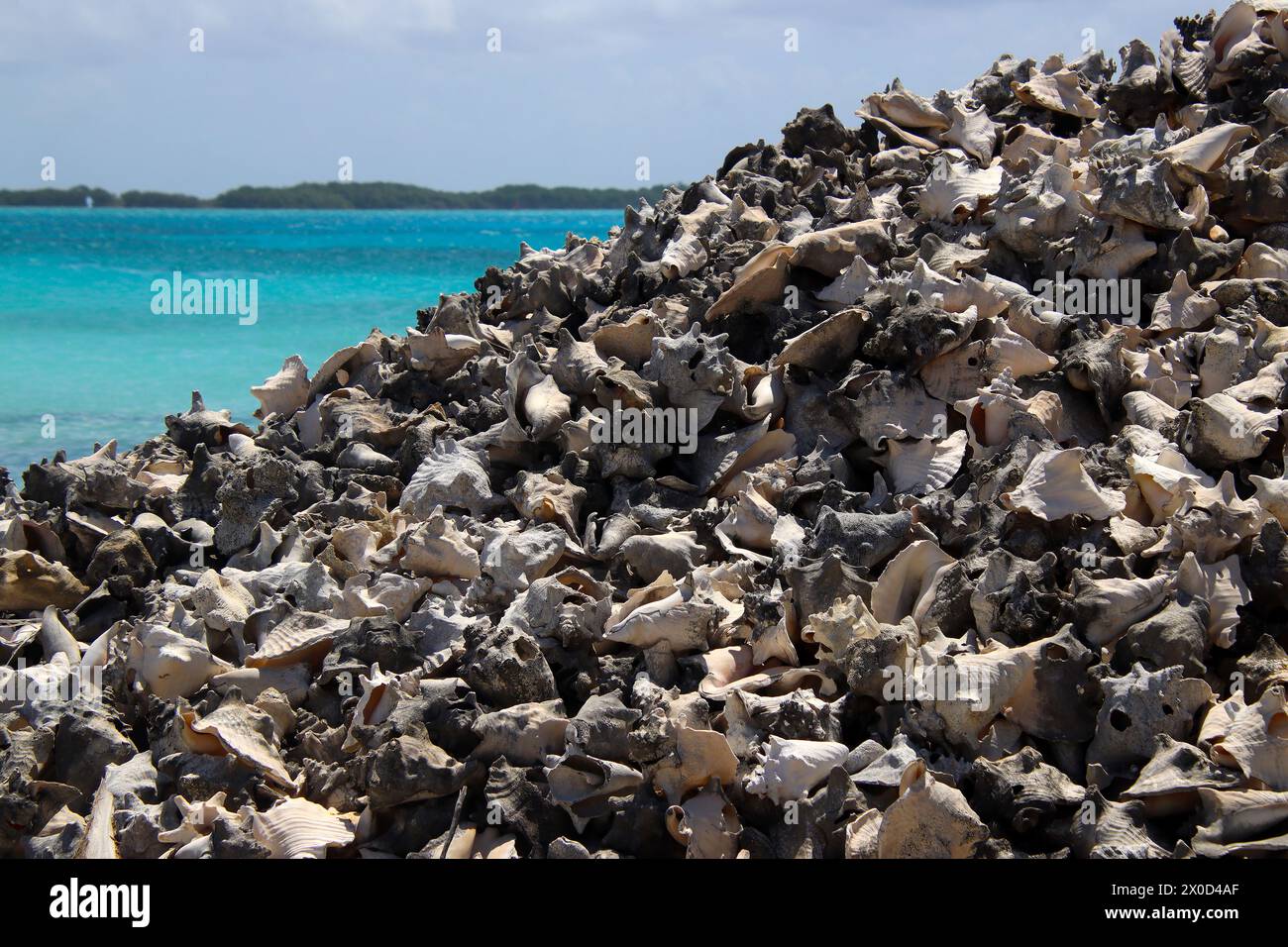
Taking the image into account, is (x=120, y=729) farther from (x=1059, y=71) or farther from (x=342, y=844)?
(x=1059, y=71)

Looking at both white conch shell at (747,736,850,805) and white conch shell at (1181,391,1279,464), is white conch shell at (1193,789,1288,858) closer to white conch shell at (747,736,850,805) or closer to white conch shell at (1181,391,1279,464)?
white conch shell at (747,736,850,805)

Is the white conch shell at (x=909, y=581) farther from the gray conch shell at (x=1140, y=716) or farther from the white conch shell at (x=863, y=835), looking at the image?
the white conch shell at (x=863, y=835)

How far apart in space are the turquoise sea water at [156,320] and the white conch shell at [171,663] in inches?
125

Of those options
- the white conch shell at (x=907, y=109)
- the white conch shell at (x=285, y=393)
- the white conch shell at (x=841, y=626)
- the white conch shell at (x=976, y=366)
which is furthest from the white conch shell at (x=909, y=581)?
the white conch shell at (x=907, y=109)

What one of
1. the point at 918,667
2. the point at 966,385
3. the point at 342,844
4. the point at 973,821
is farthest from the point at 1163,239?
the point at 342,844

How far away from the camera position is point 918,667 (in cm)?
297

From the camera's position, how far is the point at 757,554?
150 inches

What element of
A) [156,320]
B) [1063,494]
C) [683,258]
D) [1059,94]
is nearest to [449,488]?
[683,258]

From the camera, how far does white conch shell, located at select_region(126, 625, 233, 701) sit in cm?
351

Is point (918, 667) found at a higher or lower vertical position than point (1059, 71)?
lower

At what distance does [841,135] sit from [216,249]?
104ft

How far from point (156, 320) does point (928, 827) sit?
1888 cm

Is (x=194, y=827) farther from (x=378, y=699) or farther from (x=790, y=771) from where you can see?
(x=790, y=771)

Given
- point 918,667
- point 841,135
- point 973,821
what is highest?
point 841,135
